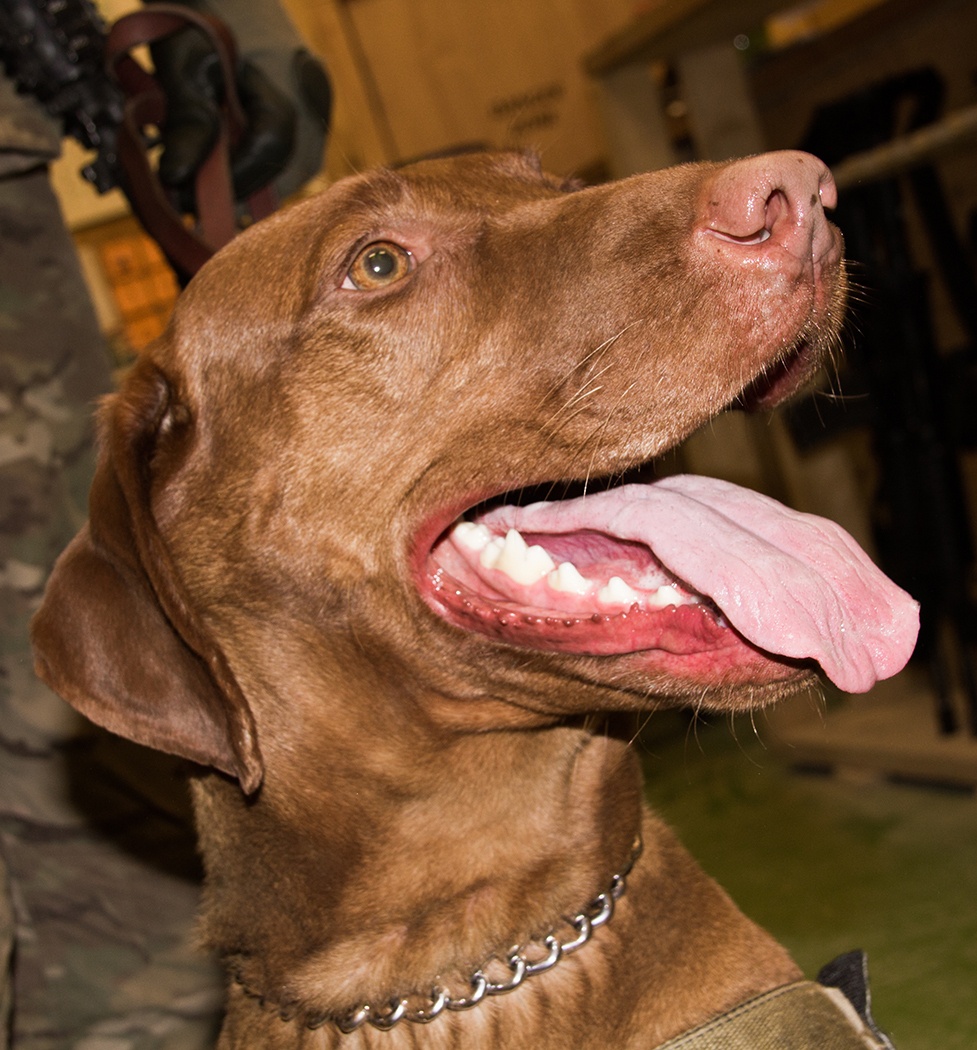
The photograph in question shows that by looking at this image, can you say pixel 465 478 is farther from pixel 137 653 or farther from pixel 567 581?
pixel 137 653

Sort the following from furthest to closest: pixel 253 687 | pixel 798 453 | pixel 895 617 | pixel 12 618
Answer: pixel 798 453 → pixel 12 618 → pixel 253 687 → pixel 895 617

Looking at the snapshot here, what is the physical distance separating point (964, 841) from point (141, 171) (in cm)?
378

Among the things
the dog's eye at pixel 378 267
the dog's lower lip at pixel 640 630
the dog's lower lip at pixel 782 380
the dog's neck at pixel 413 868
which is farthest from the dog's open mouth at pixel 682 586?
the dog's eye at pixel 378 267

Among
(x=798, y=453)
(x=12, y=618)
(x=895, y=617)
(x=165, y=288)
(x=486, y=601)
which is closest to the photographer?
(x=895, y=617)

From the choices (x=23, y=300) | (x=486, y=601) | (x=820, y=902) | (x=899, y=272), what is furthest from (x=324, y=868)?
(x=899, y=272)

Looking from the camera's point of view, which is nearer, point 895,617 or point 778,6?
point 895,617

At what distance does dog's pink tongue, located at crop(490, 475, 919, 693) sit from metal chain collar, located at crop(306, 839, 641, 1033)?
678 mm

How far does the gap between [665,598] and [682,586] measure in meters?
0.05

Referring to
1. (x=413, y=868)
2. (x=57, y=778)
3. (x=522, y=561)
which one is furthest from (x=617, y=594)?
(x=57, y=778)

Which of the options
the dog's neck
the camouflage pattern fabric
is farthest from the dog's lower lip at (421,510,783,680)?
the camouflage pattern fabric

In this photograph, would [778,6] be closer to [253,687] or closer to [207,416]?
[207,416]

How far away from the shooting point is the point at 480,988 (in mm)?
2238

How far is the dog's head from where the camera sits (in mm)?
2047

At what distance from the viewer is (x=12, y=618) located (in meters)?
3.24
